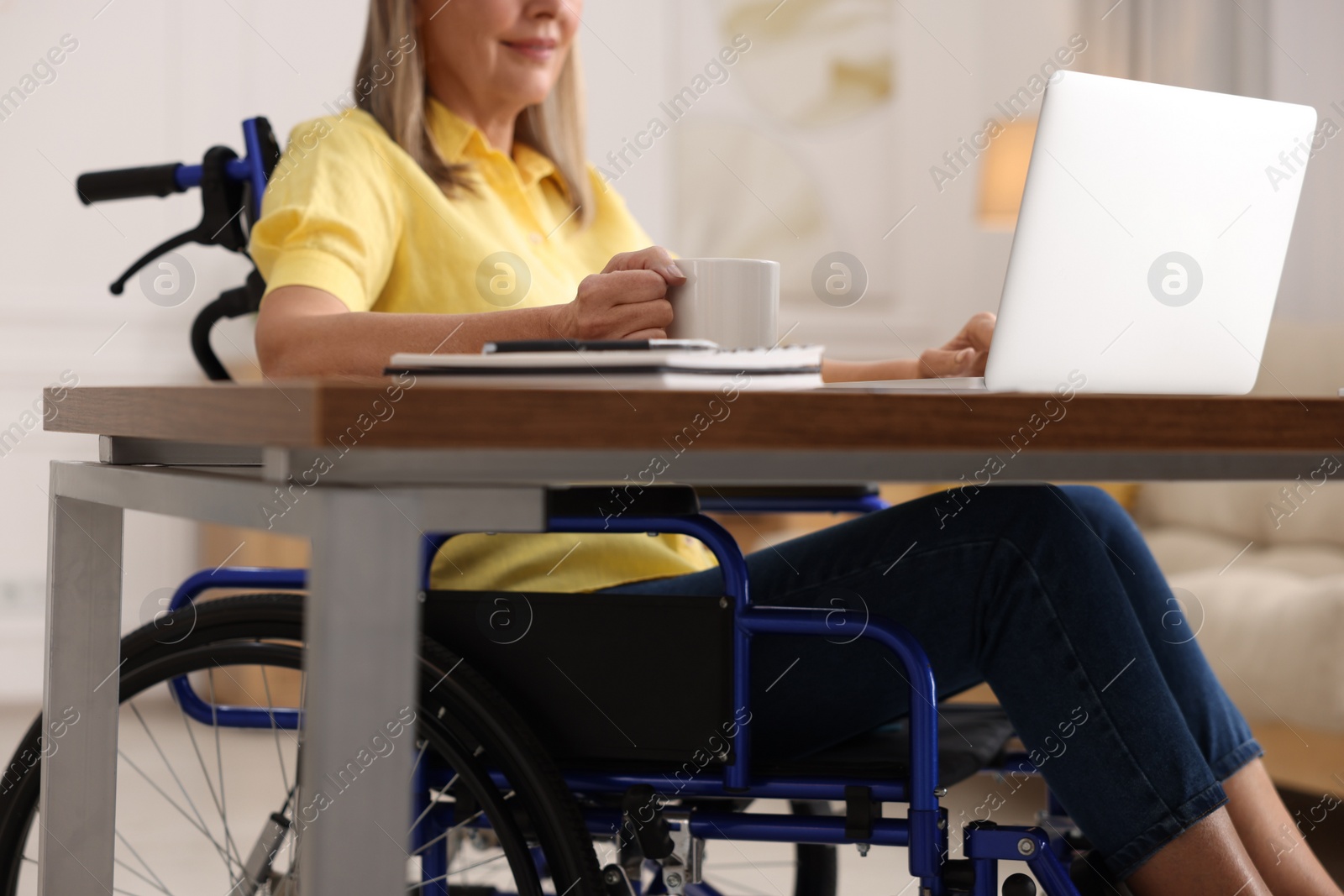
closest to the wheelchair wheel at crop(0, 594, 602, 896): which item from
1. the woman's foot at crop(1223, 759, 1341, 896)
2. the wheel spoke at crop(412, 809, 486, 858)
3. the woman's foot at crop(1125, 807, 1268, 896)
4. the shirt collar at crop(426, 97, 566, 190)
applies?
the wheel spoke at crop(412, 809, 486, 858)

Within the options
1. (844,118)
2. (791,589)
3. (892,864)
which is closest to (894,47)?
(844,118)

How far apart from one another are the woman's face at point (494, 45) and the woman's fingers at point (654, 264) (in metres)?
0.59

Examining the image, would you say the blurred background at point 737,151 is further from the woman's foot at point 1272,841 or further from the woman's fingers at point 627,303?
the woman's fingers at point 627,303

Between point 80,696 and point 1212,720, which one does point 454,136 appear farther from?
point 1212,720

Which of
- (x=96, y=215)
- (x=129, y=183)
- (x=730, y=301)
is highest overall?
(x=96, y=215)

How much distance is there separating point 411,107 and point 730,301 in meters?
0.63

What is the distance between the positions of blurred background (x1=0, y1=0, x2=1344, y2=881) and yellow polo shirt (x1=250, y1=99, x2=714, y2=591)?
4.49 feet

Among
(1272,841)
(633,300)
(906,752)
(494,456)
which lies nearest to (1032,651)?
(906,752)

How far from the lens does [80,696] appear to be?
2.62 ft

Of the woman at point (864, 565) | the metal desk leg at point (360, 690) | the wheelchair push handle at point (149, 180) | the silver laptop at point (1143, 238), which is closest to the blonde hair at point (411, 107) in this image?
the woman at point (864, 565)

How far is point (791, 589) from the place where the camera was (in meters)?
0.89

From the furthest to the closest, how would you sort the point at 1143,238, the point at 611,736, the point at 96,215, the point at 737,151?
1. the point at 737,151
2. the point at 96,215
3. the point at 611,736
4. the point at 1143,238

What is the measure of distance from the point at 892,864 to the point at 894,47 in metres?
2.56

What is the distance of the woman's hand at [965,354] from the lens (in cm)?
97
